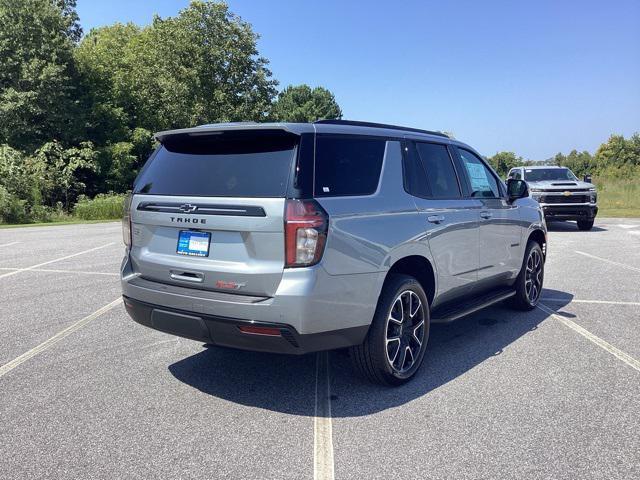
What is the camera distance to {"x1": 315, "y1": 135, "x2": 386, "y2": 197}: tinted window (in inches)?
134

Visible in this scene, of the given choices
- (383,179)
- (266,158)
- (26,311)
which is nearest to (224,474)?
(266,158)

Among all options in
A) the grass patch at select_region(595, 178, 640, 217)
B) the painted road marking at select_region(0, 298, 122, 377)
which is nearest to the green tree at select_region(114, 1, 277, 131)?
the grass patch at select_region(595, 178, 640, 217)

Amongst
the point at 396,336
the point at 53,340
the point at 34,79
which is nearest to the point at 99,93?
the point at 34,79

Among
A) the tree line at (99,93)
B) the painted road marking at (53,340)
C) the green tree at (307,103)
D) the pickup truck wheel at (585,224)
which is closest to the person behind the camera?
the painted road marking at (53,340)

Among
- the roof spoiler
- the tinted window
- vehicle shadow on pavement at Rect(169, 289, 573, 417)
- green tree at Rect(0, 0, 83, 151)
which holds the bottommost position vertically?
vehicle shadow on pavement at Rect(169, 289, 573, 417)

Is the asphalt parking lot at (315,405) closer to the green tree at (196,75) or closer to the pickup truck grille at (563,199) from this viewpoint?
the pickup truck grille at (563,199)

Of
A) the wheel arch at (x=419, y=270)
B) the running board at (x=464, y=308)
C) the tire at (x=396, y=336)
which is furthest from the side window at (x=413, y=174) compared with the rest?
the running board at (x=464, y=308)

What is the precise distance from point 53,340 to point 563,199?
14.8 m

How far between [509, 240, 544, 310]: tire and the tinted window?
2976mm

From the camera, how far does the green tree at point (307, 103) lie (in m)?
72.1

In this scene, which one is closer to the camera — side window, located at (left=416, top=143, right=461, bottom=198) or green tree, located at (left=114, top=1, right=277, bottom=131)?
side window, located at (left=416, top=143, right=461, bottom=198)

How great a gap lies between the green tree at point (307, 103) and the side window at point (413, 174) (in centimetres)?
6797

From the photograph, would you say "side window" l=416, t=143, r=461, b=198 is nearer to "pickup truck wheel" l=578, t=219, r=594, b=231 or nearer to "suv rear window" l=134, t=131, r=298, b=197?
"suv rear window" l=134, t=131, r=298, b=197

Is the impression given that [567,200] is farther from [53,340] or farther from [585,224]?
[53,340]
